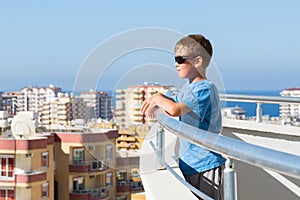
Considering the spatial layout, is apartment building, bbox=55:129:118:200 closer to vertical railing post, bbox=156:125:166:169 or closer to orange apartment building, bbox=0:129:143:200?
orange apartment building, bbox=0:129:143:200

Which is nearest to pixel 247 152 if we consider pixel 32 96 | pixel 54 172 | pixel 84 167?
pixel 84 167

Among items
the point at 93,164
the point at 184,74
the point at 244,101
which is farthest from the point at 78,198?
the point at 184,74

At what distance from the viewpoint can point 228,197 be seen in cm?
114

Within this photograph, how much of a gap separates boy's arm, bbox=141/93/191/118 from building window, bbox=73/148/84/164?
91.7 ft

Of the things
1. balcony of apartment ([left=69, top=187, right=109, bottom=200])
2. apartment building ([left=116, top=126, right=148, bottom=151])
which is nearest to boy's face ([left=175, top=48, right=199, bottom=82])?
apartment building ([left=116, top=126, right=148, bottom=151])

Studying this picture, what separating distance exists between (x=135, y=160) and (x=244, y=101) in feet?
3.93

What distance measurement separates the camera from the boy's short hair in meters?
1.56

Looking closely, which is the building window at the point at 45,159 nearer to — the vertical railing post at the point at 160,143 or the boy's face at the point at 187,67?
the vertical railing post at the point at 160,143

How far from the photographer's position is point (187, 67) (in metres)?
1.57

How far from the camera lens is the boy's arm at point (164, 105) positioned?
1501 mm

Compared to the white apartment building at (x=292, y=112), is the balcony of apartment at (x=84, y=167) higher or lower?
lower

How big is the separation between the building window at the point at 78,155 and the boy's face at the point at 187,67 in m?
28.1

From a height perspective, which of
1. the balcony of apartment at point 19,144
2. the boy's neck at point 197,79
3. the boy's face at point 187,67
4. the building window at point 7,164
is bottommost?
the building window at point 7,164

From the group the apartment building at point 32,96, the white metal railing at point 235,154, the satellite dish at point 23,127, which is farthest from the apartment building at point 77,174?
the white metal railing at point 235,154
